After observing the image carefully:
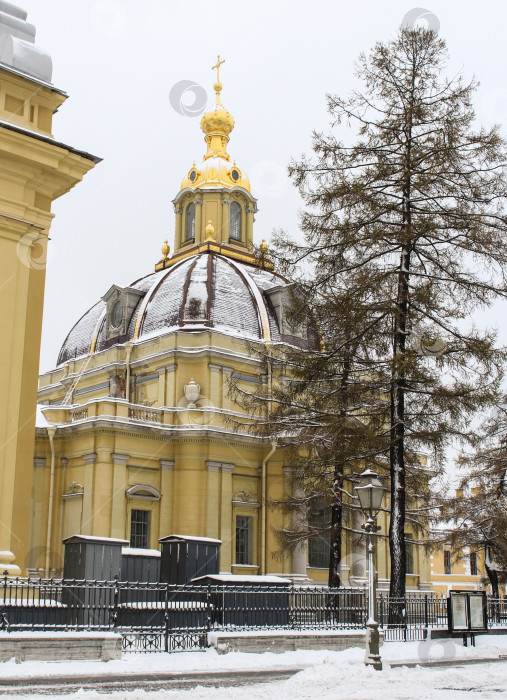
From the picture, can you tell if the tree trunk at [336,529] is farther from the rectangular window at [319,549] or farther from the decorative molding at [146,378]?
the decorative molding at [146,378]

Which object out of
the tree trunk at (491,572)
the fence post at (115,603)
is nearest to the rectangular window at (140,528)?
the tree trunk at (491,572)

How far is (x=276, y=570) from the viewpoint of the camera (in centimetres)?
3553

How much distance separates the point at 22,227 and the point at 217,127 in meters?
39.3

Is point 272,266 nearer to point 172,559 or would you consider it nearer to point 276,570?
→ point 172,559

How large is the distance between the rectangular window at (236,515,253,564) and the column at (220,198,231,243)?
730 inches

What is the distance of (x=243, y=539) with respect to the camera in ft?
119

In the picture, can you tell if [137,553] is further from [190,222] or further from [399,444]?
[190,222]

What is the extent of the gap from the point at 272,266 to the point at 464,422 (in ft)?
24.0

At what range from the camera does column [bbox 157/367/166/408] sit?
37688 millimetres

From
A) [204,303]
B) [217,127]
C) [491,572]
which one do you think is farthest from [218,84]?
[491,572]

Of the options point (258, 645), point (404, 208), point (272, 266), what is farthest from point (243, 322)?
point (258, 645)

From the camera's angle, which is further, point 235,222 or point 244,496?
point 235,222

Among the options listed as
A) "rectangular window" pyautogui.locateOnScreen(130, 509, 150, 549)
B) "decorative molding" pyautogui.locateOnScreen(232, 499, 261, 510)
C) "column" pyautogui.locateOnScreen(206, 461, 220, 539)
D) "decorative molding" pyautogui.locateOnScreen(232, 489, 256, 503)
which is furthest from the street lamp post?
"decorative molding" pyautogui.locateOnScreen(232, 489, 256, 503)

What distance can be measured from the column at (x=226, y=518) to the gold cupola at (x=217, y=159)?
2099 cm
